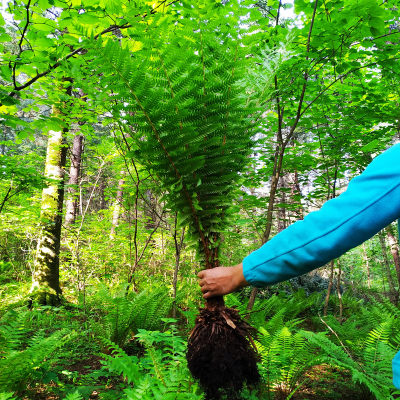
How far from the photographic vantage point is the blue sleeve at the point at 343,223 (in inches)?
25.9

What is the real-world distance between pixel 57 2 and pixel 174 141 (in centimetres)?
206

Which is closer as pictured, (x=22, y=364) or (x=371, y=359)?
(x=22, y=364)

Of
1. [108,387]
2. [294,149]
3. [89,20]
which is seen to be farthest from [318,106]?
[108,387]

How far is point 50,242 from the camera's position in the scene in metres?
5.07

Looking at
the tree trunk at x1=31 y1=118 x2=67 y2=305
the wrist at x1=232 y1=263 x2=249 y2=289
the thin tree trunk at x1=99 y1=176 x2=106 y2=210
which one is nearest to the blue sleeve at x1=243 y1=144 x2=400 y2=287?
the wrist at x1=232 y1=263 x2=249 y2=289

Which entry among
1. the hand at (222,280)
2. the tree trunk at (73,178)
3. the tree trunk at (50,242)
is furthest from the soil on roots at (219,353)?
the tree trunk at (73,178)

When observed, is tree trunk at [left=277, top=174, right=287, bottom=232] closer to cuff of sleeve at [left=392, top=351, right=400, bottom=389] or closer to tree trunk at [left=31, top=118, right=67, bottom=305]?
cuff of sleeve at [left=392, top=351, right=400, bottom=389]

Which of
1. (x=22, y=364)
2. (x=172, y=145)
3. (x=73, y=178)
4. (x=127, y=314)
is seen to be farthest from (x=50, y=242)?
(x=172, y=145)

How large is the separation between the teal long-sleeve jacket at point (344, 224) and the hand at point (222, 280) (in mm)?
126

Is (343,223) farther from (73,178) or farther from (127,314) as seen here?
(73,178)

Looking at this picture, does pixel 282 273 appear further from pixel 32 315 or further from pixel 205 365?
pixel 32 315

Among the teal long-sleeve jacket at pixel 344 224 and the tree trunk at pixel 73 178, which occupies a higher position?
the tree trunk at pixel 73 178

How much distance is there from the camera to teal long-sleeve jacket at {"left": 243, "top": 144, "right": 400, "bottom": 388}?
66 cm

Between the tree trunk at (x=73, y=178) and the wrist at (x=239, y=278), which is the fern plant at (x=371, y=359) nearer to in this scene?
the wrist at (x=239, y=278)
